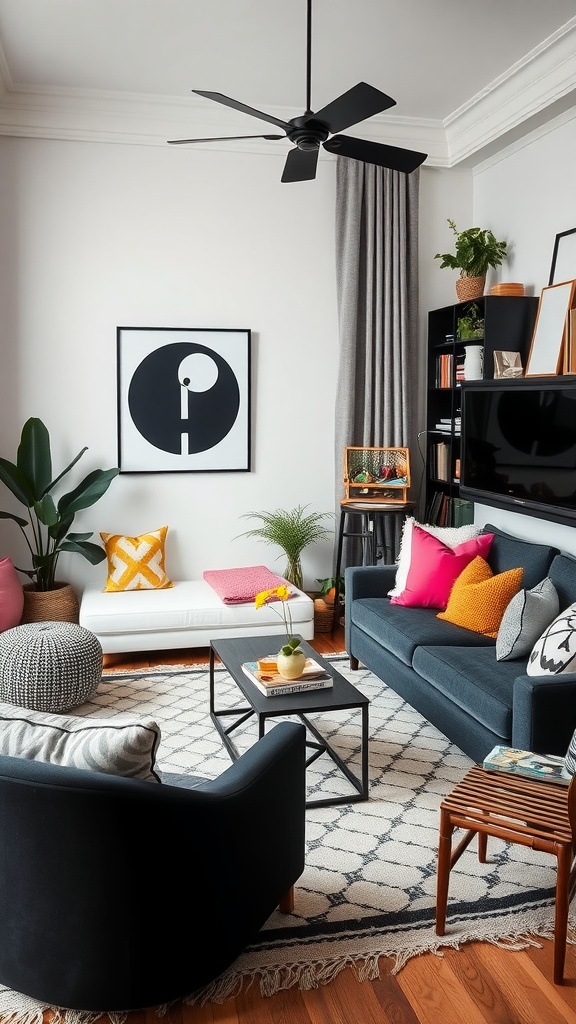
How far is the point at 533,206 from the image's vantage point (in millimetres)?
4715

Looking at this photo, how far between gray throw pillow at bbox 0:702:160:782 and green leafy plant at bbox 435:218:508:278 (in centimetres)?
381

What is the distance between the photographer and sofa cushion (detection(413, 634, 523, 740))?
2969 millimetres

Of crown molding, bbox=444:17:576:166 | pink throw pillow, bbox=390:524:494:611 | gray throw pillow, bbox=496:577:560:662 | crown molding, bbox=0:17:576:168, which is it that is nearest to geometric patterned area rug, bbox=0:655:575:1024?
gray throw pillow, bbox=496:577:560:662

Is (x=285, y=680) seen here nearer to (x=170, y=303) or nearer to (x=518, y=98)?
(x=170, y=303)

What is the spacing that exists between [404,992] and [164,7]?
3814 millimetres

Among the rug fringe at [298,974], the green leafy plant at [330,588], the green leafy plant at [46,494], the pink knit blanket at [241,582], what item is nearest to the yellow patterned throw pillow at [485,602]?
the pink knit blanket at [241,582]

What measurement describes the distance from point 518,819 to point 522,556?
2.06m

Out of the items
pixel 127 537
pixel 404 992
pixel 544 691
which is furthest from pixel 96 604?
pixel 404 992

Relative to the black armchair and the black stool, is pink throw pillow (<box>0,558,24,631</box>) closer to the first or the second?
the black stool

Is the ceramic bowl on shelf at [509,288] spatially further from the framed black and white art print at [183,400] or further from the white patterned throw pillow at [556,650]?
the white patterned throw pillow at [556,650]

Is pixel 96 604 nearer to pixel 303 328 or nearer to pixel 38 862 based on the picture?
pixel 303 328

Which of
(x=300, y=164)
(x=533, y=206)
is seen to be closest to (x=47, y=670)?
(x=300, y=164)

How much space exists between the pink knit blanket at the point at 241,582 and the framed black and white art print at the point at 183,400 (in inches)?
25.2

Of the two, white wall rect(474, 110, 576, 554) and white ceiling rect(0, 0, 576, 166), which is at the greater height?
white ceiling rect(0, 0, 576, 166)
